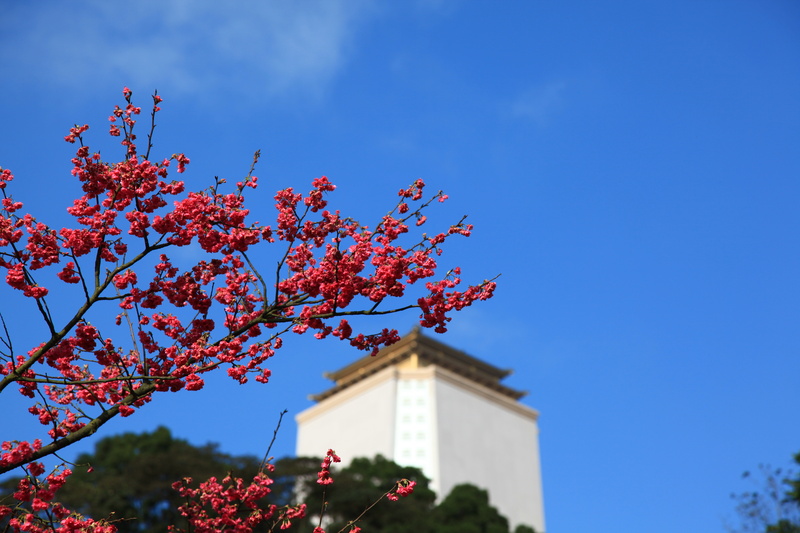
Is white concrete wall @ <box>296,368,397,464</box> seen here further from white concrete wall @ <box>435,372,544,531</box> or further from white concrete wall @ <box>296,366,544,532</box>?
white concrete wall @ <box>435,372,544,531</box>

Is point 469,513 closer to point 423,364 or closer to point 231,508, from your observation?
point 423,364

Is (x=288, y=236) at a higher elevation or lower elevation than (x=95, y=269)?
higher

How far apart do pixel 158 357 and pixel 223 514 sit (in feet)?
4.72

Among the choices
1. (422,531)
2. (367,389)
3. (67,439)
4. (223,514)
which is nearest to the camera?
(67,439)

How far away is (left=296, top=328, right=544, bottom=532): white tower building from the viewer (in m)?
49.0

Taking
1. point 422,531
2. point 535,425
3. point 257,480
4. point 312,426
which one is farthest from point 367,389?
point 257,480

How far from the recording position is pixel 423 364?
178 ft

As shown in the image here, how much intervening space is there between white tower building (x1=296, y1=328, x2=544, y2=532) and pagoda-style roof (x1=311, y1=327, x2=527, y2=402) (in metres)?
0.06

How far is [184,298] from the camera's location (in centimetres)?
584

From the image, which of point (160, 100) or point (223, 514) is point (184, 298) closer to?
point (160, 100)

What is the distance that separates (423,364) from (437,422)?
5.81 meters

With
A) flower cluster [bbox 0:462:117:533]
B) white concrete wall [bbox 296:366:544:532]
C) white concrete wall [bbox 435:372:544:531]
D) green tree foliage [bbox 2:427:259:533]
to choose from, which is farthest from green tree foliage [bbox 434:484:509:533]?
flower cluster [bbox 0:462:117:533]

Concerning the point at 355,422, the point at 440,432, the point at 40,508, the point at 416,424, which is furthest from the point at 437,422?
the point at 40,508

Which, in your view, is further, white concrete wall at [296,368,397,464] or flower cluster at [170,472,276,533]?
white concrete wall at [296,368,397,464]
